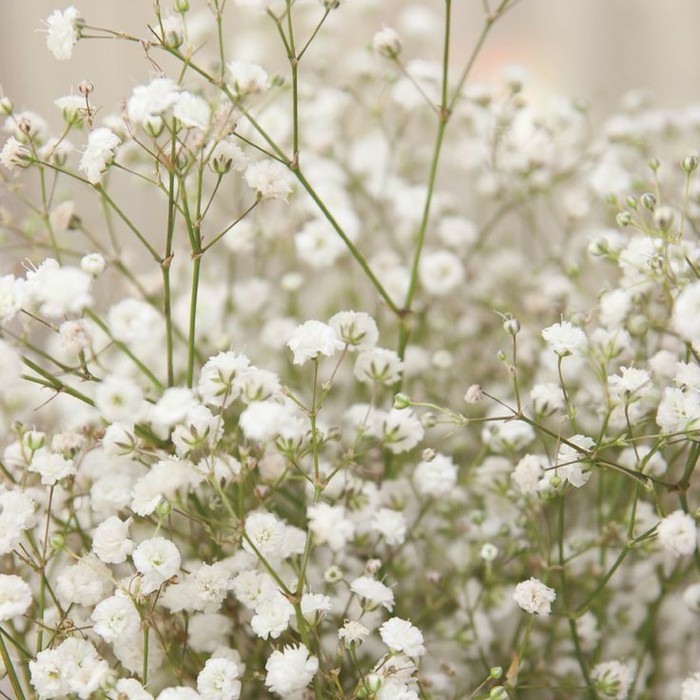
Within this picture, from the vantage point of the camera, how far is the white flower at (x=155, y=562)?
53 centimetres

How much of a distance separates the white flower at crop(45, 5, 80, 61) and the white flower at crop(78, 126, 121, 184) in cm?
5

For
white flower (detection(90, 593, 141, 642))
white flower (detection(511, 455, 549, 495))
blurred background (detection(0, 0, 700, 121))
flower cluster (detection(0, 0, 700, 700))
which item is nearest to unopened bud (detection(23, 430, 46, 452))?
flower cluster (detection(0, 0, 700, 700))

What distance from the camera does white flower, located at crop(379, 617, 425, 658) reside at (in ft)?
1.74

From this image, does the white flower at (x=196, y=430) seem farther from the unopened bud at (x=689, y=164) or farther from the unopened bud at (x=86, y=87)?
the unopened bud at (x=689, y=164)

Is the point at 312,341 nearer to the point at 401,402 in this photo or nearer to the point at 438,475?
the point at 401,402

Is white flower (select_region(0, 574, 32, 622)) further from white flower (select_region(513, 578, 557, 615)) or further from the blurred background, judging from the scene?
the blurred background

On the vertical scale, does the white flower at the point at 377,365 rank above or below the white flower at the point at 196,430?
above

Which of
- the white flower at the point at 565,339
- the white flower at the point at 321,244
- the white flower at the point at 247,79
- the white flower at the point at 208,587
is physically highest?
the white flower at the point at 321,244

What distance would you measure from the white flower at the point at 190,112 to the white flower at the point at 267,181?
6cm

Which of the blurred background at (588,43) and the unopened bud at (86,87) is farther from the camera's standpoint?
the blurred background at (588,43)

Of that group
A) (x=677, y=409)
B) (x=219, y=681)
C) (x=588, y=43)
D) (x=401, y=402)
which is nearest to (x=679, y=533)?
(x=677, y=409)

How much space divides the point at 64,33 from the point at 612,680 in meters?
0.55

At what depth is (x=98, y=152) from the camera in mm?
561

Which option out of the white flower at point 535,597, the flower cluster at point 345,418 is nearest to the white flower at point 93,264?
the flower cluster at point 345,418
